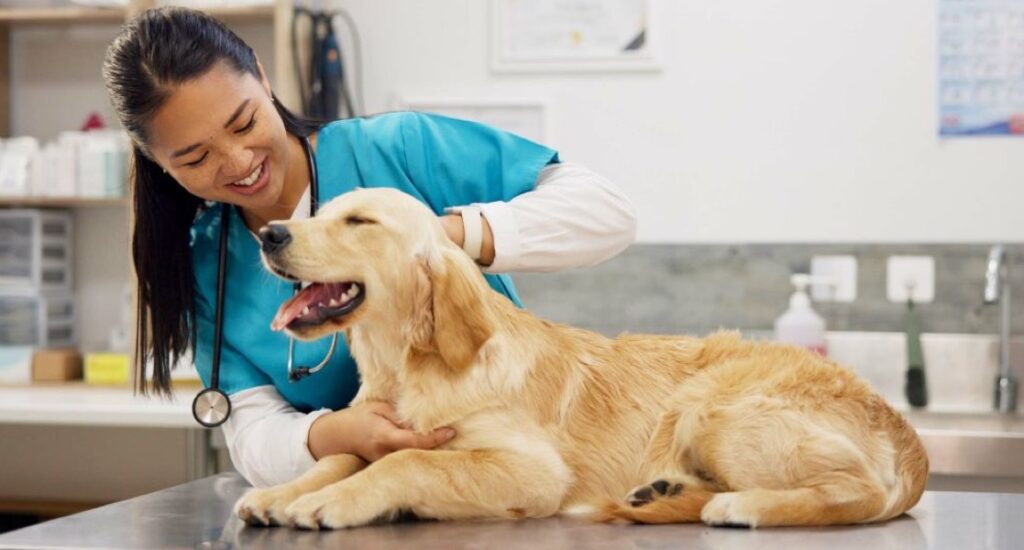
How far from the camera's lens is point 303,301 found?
1268 mm

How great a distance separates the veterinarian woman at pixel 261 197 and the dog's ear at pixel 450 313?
0.10m

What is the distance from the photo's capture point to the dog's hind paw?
129 centimetres

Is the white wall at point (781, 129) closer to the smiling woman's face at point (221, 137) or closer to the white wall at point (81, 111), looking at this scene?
the white wall at point (81, 111)

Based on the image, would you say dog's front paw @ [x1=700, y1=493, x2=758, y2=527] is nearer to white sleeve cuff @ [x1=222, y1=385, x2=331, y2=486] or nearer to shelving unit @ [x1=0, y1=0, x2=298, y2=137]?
white sleeve cuff @ [x1=222, y1=385, x2=331, y2=486]

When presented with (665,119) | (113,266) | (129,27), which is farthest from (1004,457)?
(113,266)

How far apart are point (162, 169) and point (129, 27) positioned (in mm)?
221

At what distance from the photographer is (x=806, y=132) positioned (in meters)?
3.39

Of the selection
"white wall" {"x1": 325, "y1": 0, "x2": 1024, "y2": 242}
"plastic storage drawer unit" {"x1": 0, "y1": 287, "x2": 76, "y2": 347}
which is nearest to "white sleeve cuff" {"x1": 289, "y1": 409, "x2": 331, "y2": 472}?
"white wall" {"x1": 325, "y1": 0, "x2": 1024, "y2": 242}

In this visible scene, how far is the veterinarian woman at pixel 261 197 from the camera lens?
4.67ft

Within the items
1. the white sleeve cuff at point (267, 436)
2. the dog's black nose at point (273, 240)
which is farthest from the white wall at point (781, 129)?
the dog's black nose at point (273, 240)

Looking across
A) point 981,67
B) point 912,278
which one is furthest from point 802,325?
point 981,67

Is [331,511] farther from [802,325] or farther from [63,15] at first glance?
[63,15]

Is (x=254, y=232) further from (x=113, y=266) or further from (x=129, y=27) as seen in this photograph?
(x=113, y=266)

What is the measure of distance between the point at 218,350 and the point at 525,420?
0.51m
